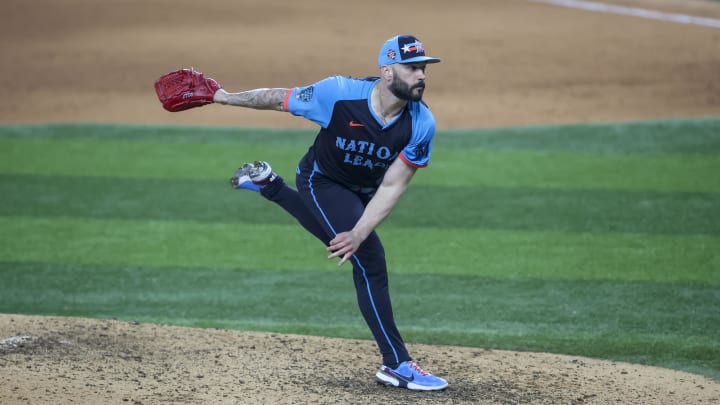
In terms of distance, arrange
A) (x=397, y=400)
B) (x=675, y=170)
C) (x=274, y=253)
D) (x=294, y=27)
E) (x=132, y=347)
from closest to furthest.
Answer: (x=397, y=400)
(x=132, y=347)
(x=274, y=253)
(x=675, y=170)
(x=294, y=27)

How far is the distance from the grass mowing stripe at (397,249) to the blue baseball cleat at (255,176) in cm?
258

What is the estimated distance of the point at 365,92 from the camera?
610 centimetres

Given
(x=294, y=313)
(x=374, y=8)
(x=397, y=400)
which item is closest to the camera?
(x=397, y=400)

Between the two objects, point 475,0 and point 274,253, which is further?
point 475,0

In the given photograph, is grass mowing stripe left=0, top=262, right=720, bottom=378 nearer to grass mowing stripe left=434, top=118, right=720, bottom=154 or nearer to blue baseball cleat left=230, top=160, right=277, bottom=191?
blue baseball cleat left=230, top=160, right=277, bottom=191

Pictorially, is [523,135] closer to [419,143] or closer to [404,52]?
[419,143]

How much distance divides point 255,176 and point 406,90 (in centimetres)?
129

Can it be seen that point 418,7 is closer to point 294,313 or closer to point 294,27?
point 294,27

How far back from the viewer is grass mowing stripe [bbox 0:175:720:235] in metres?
10.4

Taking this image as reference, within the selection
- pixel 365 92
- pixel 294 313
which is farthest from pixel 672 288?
pixel 365 92

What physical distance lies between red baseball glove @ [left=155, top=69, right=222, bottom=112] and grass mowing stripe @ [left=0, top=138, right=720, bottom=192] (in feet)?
18.1

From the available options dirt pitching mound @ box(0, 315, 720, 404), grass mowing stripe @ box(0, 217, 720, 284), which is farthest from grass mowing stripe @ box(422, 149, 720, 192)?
dirt pitching mound @ box(0, 315, 720, 404)

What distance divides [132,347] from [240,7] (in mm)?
15258

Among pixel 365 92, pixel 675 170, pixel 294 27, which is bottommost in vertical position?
pixel 675 170
